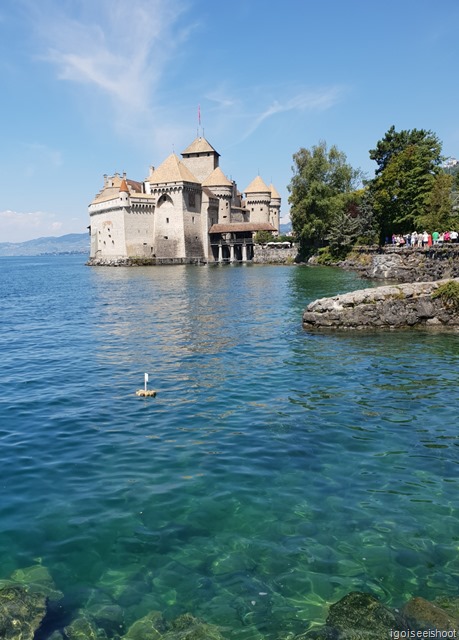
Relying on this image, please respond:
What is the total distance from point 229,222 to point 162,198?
49.0 ft

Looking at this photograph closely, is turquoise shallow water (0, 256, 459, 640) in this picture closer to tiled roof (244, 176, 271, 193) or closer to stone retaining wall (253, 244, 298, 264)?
stone retaining wall (253, 244, 298, 264)

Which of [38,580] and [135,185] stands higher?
[135,185]

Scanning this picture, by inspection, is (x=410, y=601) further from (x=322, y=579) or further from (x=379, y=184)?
(x=379, y=184)

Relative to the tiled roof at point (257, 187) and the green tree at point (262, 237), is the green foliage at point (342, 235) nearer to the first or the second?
the green tree at point (262, 237)

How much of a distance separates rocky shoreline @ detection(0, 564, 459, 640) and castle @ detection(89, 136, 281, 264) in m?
80.0

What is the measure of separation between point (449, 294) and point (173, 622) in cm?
1729

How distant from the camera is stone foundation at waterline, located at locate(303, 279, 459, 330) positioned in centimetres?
1895

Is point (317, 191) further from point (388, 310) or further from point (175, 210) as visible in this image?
point (388, 310)

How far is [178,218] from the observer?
82812mm

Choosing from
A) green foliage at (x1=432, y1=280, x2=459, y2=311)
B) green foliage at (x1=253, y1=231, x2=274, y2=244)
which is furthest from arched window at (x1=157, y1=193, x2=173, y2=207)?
green foliage at (x1=432, y1=280, x2=459, y2=311)

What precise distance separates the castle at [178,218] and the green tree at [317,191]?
596 inches

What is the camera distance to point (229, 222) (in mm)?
92688

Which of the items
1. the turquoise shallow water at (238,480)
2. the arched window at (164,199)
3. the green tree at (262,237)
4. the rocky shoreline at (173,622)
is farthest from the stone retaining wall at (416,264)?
the arched window at (164,199)

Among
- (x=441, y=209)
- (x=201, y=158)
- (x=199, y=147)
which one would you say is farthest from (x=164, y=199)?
(x=441, y=209)
